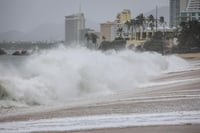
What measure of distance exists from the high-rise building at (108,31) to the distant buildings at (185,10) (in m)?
21.3

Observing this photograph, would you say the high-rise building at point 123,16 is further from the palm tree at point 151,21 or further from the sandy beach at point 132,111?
the sandy beach at point 132,111

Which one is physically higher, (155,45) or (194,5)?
(194,5)

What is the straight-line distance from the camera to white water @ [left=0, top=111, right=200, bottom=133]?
9.70m

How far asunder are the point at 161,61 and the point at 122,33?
96.2m

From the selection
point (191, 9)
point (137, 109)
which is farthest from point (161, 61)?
point (191, 9)

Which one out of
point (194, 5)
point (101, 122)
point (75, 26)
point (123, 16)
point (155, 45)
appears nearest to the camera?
point (101, 122)

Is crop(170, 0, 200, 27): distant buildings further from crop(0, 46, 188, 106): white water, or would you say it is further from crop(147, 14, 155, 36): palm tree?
crop(0, 46, 188, 106): white water

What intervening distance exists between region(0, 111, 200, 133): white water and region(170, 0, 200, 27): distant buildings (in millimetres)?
109319

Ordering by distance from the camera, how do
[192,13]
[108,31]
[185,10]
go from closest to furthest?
[192,13]
[185,10]
[108,31]

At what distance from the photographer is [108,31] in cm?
15125

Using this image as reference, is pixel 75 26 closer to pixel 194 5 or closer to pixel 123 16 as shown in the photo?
pixel 194 5

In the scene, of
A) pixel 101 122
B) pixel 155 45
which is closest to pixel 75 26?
pixel 155 45

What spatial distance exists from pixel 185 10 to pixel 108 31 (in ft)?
95.7

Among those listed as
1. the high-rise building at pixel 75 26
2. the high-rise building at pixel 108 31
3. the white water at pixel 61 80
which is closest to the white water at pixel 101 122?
the white water at pixel 61 80
